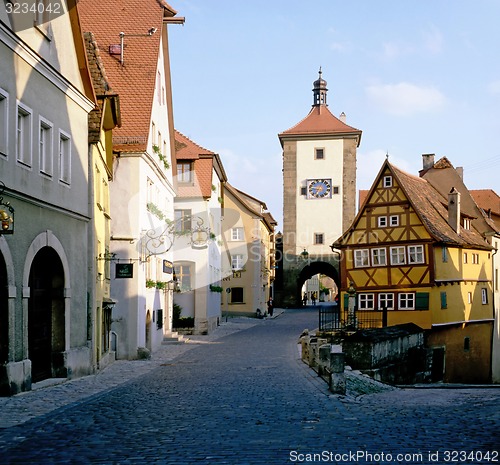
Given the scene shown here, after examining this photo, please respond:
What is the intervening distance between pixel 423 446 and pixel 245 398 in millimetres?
5492

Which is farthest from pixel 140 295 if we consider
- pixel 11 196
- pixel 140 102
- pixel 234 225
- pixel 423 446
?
pixel 234 225

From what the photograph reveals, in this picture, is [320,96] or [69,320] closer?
[69,320]

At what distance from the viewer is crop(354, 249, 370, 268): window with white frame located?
39.6m

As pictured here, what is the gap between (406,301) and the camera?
37.3 m

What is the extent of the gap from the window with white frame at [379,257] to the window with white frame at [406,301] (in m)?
2.02

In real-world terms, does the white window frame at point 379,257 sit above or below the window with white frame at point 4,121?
below

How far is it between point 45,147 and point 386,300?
2508cm

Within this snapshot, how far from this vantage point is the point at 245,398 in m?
13.9

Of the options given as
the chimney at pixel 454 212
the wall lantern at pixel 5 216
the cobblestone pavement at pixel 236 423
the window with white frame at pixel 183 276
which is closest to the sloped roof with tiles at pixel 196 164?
the window with white frame at pixel 183 276

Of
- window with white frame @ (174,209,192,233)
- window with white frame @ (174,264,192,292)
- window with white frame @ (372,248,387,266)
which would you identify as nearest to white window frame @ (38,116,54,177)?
window with white frame @ (174,209,192,233)

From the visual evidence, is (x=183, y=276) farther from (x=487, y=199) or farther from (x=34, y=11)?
(x=487, y=199)

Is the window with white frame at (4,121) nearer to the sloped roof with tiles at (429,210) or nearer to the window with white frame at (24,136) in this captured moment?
the window with white frame at (24,136)

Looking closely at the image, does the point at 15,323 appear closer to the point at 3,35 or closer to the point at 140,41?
the point at 3,35

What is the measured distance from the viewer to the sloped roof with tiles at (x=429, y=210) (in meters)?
37.6
